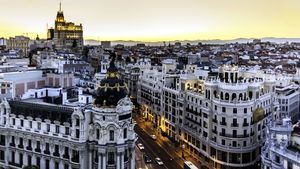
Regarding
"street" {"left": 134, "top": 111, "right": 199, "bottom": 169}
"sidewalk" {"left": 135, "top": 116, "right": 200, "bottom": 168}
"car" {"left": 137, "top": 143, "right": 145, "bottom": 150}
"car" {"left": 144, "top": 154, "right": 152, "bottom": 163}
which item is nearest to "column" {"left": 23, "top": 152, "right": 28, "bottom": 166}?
"street" {"left": 134, "top": 111, "right": 199, "bottom": 169}

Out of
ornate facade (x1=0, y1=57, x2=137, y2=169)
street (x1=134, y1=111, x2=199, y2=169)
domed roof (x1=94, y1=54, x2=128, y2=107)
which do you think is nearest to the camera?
ornate facade (x1=0, y1=57, x2=137, y2=169)

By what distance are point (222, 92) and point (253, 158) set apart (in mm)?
17929

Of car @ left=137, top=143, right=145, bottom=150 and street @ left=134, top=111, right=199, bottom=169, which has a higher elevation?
car @ left=137, top=143, right=145, bottom=150

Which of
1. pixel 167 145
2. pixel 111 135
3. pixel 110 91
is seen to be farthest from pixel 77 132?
pixel 167 145

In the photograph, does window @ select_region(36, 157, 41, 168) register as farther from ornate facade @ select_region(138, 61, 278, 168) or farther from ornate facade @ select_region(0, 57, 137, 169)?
ornate facade @ select_region(138, 61, 278, 168)

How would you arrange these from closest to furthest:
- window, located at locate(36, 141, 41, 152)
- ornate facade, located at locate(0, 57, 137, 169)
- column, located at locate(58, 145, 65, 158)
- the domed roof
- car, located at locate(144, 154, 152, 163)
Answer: ornate facade, located at locate(0, 57, 137, 169) → the domed roof → column, located at locate(58, 145, 65, 158) → window, located at locate(36, 141, 41, 152) → car, located at locate(144, 154, 152, 163)

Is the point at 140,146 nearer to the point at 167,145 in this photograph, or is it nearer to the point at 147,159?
the point at 167,145

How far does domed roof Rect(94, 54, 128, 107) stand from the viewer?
86500mm

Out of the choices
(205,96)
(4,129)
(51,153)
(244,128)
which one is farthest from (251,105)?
(4,129)

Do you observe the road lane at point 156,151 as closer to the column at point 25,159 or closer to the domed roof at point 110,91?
the domed roof at point 110,91

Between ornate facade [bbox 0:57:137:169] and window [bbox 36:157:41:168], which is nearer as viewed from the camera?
ornate facade [bbox 0:57:137:169]

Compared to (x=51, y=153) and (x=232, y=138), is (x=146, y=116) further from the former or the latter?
(x=51, y=153)

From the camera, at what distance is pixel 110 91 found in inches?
3440

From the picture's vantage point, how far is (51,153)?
9144cm
